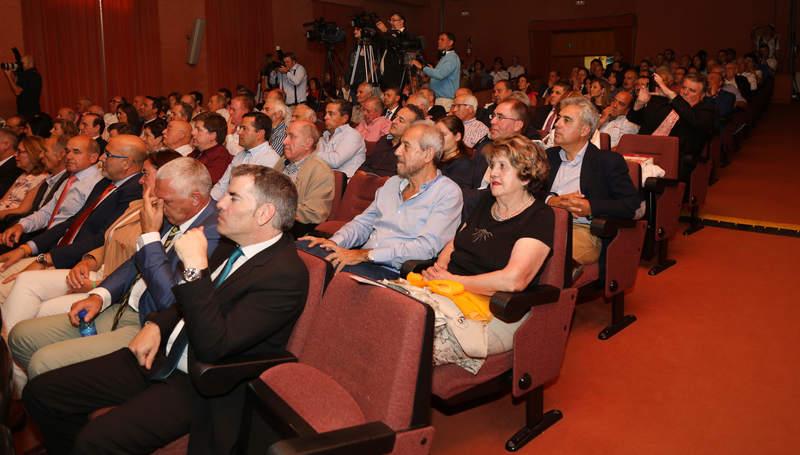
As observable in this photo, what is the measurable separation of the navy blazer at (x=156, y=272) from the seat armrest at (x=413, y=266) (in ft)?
2.38

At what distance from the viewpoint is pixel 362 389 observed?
159cm

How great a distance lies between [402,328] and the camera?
1524 mm

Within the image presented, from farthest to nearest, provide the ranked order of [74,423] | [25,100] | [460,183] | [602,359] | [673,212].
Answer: [25,100]
[673,212]
[460,183]
[602,359]
[74,423]

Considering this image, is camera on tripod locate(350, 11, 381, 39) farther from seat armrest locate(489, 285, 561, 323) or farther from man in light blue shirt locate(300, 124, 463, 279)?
seat armrest locate(489, 285, 561, 323)

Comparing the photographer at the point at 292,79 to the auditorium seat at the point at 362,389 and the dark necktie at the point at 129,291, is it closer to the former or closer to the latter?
the dark necktie at the point at 129,291

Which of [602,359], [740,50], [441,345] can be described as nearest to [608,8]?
[740,50]

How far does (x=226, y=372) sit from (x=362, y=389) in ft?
1.25

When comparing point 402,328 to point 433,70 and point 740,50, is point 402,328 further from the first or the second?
point 740,50

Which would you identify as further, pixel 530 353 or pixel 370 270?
pixel 370 270

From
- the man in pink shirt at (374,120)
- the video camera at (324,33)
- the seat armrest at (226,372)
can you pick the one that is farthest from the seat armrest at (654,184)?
the video camera at (324,33)

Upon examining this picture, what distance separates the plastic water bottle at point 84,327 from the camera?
7.85 feet

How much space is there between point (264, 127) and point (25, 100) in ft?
17.8

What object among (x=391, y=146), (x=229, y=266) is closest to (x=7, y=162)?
(x=391, y=146)

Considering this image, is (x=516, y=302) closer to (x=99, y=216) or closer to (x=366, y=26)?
(x=99, y=216)
